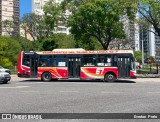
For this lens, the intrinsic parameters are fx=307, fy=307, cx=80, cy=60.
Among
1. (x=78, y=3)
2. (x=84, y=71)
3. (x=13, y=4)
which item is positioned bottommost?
(x=84, y=71)

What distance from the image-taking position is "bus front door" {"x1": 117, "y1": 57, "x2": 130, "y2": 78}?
2762 cm

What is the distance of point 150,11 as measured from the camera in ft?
125

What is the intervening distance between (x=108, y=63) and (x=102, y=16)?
1164 centimetres

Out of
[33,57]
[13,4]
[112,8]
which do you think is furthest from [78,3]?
[13,4]

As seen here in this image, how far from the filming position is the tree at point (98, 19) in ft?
125

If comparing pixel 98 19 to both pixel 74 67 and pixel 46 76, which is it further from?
pixel 46 76

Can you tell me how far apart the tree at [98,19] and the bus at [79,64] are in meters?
10.3

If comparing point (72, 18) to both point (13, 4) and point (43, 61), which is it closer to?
point (43, 61)

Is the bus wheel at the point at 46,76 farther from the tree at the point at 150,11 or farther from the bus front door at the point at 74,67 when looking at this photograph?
the tree at the point at 150,11

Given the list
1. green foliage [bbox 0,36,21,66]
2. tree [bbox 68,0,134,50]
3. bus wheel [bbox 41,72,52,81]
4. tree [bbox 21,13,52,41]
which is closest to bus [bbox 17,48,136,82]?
bus wheel [bbox 41,72,52,81]

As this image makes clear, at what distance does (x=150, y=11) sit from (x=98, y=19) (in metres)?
6.49

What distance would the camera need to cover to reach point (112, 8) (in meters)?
38.2

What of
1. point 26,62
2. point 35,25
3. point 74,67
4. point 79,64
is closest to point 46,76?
point 26,62

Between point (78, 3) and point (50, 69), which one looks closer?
point (50, 69)
